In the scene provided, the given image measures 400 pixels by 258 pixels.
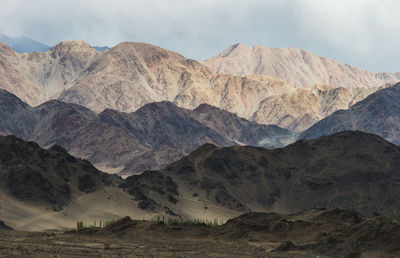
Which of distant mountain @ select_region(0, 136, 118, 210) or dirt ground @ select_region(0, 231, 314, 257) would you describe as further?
distant mountain @ select_region(0, 136, 118, 210)

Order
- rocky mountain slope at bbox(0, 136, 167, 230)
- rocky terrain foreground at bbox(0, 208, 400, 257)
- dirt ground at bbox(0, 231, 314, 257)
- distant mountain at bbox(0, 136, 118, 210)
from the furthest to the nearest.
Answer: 1. distant mountain at bbox(0, 136, 118, 210)
2. rocky mountain slope at bbox(0, 136, 167, 230)
3. rocky terrain foreground at bbox(0, 208, 400, 257)
4. dirt ground at bbox(0, 231, 314, 257)

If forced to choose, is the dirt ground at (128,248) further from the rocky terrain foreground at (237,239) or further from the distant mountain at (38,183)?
the distant mountain at (38,183)

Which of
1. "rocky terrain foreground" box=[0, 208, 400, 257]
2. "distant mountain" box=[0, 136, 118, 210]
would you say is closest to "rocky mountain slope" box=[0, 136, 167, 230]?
"distant mountain" box=[0, 136, 118, 210]

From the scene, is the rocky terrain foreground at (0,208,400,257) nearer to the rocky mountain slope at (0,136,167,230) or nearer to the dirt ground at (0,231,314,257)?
the dirt ground at (0,231,314,257)

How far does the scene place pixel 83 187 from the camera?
19738 centimetres

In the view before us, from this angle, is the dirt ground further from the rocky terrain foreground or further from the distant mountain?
the distant mountain

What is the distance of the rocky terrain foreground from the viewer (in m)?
70.3

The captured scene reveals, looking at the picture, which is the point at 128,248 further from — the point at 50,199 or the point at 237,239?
the point at 50,199

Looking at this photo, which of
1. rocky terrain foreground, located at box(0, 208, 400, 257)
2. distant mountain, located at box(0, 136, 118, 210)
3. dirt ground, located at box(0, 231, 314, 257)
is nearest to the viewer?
dirt ground, located at box(0, 231, 314, 257)

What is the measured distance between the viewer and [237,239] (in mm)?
99688

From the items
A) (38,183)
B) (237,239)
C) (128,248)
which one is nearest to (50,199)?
(38,183)

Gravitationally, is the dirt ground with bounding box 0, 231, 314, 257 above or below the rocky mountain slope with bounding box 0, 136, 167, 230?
below

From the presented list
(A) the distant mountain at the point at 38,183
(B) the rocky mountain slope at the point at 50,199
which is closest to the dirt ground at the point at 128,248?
(B) the rocky mountain slope at the point at 50,199

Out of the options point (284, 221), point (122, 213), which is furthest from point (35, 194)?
point (284, 221)
